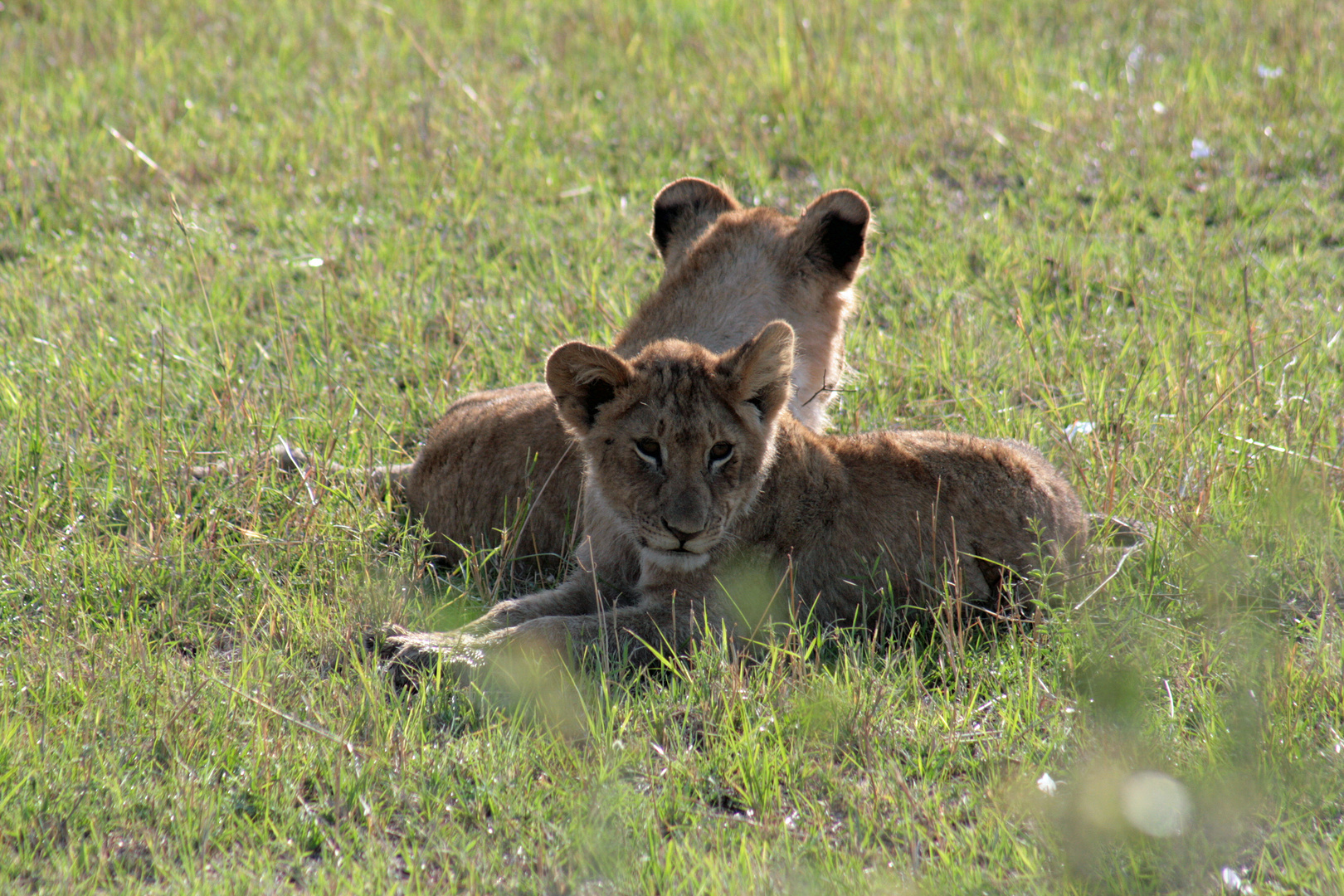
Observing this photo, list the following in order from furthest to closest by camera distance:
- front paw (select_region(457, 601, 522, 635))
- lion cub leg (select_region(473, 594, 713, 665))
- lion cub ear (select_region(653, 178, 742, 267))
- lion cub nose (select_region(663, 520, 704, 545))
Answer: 1. lion cub ear (select_region(653, 178, 742, 267))
2. front paw (select_region(457, 601, 522, 635))
3. lion cub leg (select_region(473, 594, 713, 665))
4. lion cub nose (select_region(663, 520, 704, 545))

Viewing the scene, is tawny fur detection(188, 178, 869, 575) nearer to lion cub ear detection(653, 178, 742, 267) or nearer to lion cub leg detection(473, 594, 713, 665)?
lion cub ear detection(653, 178, 742, 267)

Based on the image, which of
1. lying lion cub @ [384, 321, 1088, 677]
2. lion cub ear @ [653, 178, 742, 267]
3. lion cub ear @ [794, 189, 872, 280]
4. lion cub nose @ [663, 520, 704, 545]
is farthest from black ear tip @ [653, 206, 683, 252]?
lion cub nose @ [663, 520, 704, 545]

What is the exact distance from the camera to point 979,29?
11.0m

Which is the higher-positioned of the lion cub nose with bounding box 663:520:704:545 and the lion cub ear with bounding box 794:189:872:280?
the lion cub ear with bounding box 794:189:872:280

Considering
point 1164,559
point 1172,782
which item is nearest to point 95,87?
point 1164,559

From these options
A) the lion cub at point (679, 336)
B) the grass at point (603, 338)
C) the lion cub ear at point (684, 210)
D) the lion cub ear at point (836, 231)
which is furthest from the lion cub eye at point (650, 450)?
the lion cub ear at point (684, 210)

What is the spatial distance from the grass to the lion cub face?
476mm

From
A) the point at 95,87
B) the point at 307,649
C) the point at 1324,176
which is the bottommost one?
the point at 1324,176

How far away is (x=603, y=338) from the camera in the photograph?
22.4 ft

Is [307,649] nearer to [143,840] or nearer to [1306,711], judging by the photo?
[143,840]

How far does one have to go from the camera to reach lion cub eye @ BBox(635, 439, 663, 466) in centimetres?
427

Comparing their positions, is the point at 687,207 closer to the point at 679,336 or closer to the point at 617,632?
the point at 679,336

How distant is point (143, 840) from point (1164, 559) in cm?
357

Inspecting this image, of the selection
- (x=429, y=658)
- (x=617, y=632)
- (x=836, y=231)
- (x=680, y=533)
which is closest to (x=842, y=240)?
(x=836, y=231)
